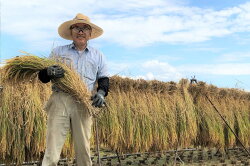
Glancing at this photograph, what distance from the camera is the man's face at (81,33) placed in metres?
4.23

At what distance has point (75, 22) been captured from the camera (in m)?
4.28

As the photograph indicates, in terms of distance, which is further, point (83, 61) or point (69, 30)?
point (69, 30)

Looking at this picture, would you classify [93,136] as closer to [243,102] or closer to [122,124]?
[122,124]

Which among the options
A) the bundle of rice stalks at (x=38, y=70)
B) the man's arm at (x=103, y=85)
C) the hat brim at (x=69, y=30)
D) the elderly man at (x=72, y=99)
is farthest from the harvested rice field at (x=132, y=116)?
the hat brim at (x=69, y=30)

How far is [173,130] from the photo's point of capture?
8719 mm

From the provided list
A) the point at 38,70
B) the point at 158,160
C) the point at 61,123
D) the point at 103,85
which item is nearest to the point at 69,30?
the point at 38,70

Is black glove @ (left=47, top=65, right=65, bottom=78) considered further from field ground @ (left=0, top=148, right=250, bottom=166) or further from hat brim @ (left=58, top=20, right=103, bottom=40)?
field ground @ (left=0, top=148, right=250, bottom=166)

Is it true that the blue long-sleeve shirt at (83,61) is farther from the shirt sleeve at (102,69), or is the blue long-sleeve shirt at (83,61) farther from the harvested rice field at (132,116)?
the harvested rice field at (132,116)

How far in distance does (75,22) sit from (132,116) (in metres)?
4.21

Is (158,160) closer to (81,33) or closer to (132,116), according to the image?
(132,116)

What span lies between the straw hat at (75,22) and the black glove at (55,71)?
683 millimetres

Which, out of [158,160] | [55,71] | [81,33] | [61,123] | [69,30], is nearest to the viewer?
[55,71]

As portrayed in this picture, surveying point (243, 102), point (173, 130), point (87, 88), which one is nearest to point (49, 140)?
point (87, 88)

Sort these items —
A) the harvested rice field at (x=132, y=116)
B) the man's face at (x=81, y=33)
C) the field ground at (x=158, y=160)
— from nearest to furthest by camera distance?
the man's face at (x=81, y=33)
the harvested rice field at (x=132, y=116)
the field ground at (x=158, y=160)
